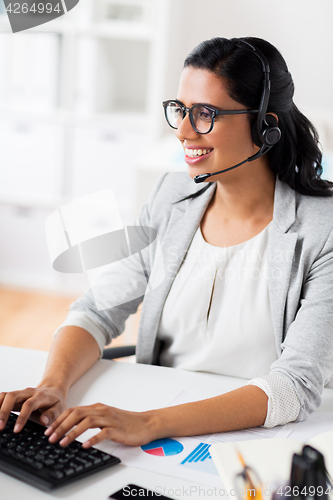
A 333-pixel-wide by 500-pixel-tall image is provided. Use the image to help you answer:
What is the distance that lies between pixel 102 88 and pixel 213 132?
2095 mm

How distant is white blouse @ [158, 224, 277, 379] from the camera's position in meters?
1.16

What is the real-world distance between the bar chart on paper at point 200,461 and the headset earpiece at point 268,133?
0.61m

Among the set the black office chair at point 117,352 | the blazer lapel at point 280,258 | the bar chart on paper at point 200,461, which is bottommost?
the black office chair at point 117,352

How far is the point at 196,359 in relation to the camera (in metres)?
1.19

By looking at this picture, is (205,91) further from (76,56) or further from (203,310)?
(76,56)

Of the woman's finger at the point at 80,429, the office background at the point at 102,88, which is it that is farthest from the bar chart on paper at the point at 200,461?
the office background at the point at 102,88

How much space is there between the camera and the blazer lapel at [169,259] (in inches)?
48.3

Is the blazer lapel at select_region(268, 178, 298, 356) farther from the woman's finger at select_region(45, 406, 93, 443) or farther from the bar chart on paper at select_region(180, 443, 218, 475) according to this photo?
the woman's finger at select_region(45, 406, 93, 443)

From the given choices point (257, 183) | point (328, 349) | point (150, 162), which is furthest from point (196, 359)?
point (150, 162)

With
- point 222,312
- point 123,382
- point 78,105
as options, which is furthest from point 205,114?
point 78,105

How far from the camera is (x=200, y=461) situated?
2.61ft

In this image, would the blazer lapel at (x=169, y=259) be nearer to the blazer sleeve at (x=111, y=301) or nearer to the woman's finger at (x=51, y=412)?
the blazer sleeve at (x=111, y=301)

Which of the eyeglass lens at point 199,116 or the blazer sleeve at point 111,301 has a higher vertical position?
the eyeglass lens at point 199,116

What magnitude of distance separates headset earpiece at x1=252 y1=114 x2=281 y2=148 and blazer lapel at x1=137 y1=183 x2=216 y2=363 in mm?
208
